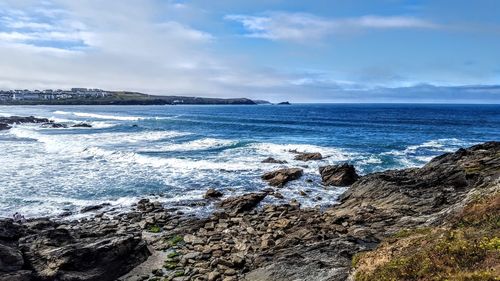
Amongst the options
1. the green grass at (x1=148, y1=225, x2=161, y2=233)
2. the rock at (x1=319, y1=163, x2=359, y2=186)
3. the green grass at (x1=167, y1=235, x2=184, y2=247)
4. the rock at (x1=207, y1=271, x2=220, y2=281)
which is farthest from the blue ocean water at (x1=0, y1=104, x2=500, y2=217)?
the rock at (x1=207, y1=271, x2=220, y2=281)

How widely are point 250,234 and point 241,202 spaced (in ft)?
17.4

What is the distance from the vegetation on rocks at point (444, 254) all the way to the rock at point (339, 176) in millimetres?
17586

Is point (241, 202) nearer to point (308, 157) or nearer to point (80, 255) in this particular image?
point (80, 255)

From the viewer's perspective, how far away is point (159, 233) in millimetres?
21969

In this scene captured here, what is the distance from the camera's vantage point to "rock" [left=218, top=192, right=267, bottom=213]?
2604cm

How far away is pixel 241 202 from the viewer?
26609 mm

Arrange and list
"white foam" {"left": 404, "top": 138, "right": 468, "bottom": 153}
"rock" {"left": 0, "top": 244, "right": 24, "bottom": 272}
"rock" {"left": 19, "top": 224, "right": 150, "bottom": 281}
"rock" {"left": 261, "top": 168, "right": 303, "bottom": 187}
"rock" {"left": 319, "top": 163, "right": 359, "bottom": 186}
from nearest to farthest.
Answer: "rock" {"left": 0, "top": 244, "right": 24, "bottom": 272}, "rock" {"left": 19, "top": 224, "right": 150, "bottom": 281}, "rock" {"left": 319, "top": 163, "right": 359, "bottom": 186}, "rock" {"left": 261, "top": 168, "right": 303, "bottom": 187}, "white foam" {"left": 404, "top": 138, "right": 468, "bottom": 153}

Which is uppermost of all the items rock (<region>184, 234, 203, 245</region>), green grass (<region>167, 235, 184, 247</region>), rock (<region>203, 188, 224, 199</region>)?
rock (<region>203, 188, 224, 199</region>)

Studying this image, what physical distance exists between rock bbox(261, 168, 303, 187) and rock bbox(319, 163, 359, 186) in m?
2.20

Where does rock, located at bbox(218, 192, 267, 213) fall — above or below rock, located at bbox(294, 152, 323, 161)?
below

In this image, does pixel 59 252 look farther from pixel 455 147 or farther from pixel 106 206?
pixel 455 147

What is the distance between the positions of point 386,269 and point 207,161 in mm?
31546

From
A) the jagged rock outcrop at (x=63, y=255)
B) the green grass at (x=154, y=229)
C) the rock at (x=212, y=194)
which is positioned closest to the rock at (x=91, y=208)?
the green grass at (x=154, y=229)

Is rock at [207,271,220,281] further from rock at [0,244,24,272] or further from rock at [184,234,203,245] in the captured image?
rock at [0,244,24,272]
